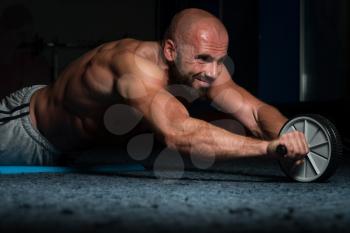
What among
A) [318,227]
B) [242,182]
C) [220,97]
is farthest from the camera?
[220,97]

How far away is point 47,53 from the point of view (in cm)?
457

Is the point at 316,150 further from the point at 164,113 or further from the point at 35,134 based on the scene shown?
the point at 35,134

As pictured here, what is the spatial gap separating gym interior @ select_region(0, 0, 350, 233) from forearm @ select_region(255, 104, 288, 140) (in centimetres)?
13

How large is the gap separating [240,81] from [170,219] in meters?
3.08

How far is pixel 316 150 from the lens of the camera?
150 centimetres

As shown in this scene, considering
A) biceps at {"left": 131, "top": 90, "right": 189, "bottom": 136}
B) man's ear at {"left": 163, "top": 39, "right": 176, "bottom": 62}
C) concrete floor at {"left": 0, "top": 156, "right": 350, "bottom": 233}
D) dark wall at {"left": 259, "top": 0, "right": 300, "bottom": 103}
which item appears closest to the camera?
concrete floor at {"left": 0, "top": 156, "right": 350, "bottom": 233}

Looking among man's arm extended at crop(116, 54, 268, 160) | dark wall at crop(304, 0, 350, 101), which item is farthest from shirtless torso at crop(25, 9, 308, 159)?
dark wall at crop(304, 0, 350, 101)

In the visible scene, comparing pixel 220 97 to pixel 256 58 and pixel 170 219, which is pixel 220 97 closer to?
pixel 170 219

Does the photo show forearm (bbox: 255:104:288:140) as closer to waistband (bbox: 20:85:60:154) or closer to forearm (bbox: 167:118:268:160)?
forearm (bbox: 167:118:268:160)

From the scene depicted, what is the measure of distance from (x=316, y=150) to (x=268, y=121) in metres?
0.31

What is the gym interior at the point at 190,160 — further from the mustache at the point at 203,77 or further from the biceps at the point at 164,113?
the mustache at the point at 203,77

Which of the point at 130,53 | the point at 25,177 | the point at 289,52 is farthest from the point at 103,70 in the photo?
the point at 289,52

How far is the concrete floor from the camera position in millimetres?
920

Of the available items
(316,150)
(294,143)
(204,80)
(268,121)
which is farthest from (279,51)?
(294,143)
